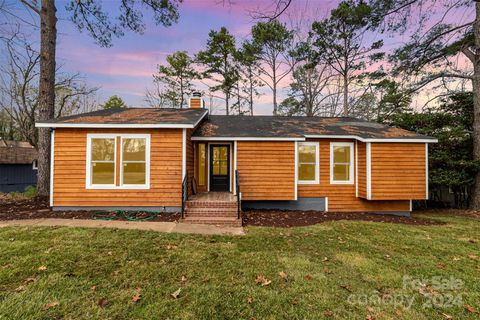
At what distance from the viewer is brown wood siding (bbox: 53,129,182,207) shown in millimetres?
7477

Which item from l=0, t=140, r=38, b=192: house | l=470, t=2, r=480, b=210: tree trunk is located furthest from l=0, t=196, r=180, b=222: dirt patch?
l=0, t=140, r=38, b=192: house

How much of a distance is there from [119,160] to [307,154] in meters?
6.75

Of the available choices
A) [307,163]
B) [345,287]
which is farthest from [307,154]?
[345,287]

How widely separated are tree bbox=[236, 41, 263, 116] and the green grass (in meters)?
17.6

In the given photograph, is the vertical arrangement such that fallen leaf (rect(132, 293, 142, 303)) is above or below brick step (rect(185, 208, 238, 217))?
below

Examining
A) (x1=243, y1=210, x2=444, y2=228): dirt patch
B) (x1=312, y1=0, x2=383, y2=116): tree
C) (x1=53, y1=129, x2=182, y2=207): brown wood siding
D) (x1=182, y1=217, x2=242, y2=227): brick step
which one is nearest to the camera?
(x1=182, y1=217, x2=242, y2=227): brick step

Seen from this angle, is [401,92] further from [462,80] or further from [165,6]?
[165,6]

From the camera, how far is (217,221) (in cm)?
671

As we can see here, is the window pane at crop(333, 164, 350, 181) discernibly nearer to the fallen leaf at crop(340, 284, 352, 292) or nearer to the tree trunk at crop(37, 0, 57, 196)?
the fallen leaf at crop(340, 284, 352, 292)

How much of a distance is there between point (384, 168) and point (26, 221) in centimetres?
1112

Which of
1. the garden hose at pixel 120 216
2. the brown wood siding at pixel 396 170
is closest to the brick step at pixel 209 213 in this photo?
the garden hose at pixel 120 216

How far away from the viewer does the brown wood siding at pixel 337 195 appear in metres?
9.21

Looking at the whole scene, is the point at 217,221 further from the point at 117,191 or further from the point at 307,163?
the point at 307,163

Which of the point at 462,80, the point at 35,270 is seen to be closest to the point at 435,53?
the point at 462,80
